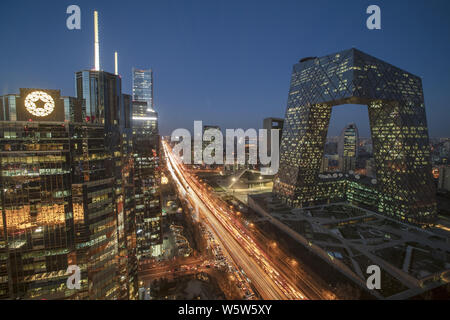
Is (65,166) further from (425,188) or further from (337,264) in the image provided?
(425,188)

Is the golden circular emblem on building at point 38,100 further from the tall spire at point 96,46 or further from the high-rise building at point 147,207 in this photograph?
the high-rise building at point 147,207

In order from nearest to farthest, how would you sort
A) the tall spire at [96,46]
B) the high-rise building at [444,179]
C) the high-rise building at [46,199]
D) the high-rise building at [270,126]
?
1. the high-rise building at [46,199]
2. the tall spire at [96,46]
3. the high-rise building at [444,179]
4. the high-rise building at [270,126]

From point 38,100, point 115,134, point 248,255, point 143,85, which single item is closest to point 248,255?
point 248,255

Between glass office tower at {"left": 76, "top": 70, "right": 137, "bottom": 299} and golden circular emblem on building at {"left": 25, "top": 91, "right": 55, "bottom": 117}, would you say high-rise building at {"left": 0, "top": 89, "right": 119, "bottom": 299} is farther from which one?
glass office tower at {"left": 76, "top": 70, "right": 137, "bottom": 299}

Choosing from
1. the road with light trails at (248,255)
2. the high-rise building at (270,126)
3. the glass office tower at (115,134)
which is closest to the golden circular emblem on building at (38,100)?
the glass office tower at (115,134)

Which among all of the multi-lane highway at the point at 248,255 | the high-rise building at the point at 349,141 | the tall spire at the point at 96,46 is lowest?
the multi-lane highway at the point at 248,255

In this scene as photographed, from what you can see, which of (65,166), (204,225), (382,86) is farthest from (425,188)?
(65,166)
